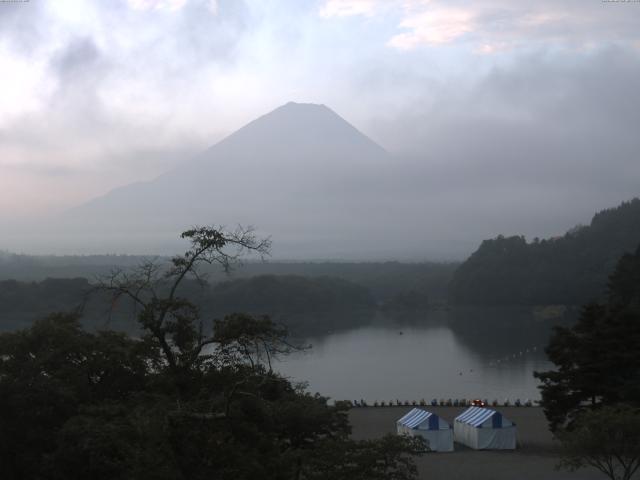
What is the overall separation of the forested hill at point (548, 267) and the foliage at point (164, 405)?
44.3 meters

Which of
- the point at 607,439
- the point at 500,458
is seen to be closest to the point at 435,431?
the point at 500,458

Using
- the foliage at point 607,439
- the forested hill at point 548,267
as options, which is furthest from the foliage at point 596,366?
the forested hill at point 548,267

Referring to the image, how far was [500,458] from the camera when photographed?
432 inches

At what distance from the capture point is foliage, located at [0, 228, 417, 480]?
4430 mm

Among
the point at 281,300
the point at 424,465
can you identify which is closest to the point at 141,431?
the point at 424,465

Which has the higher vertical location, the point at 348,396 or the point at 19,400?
the point at 19,400

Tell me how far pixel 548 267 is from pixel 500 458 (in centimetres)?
4550

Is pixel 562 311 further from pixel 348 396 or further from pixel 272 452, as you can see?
pixel 272 452

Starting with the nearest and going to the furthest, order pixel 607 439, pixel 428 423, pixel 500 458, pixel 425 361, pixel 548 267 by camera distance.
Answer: pixel 607 439 → pixel 500 458 → pixel 428 423 → pixel 425 361 → pixel 548 267

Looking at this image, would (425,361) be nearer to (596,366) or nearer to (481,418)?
(481,418)

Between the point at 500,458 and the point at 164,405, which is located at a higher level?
the point at 164,405

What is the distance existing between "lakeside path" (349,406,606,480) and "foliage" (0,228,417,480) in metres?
2.85

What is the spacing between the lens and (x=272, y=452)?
504cm

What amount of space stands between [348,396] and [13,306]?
25954 mm
